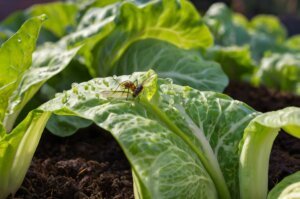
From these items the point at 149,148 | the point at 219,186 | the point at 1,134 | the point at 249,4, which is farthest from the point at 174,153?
the point at 249,4

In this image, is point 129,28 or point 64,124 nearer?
point 64,124

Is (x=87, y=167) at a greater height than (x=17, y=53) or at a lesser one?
lesser

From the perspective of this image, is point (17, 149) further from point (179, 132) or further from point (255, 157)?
point (255, 157)

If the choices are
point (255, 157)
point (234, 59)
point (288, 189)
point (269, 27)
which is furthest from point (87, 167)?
point (269, 27)

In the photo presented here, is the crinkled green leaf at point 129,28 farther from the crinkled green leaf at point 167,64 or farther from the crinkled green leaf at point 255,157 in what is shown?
the crinkled green leaf at point 255,157

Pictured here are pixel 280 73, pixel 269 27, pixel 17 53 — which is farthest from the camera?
pixel 269 27

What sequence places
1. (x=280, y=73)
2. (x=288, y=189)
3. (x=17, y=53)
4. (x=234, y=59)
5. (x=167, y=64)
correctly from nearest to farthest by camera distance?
(x=288, y=189)
(x=17, y=53)
(x=167, y=64)
(x=234, y=59)
(x=280, y=73)

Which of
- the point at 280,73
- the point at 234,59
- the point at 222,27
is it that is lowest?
the point at 280,73

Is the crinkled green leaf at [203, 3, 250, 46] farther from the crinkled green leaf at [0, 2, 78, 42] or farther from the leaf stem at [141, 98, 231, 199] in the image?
the leaf stem at [141, 98, 231, 199]
